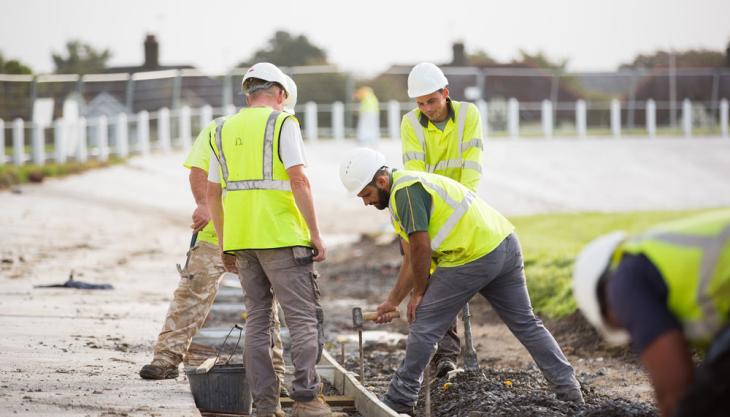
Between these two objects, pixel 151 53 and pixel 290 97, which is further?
pixel 151 53

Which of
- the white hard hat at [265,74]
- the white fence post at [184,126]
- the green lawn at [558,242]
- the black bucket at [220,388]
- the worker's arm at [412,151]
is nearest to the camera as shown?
the white hard hat at [265,74]

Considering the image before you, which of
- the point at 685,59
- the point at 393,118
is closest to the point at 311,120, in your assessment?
the point at 393,118

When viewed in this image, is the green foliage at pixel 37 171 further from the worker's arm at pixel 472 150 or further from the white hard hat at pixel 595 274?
the white hard hat at pixel 595 274

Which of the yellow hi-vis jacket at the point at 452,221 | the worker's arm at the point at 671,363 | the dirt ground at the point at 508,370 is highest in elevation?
the yellow hi-vis jacket at the point at 452,221

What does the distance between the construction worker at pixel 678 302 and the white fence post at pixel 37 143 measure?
24026mm

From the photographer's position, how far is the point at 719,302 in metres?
4.19

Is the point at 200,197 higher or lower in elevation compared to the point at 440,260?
higher

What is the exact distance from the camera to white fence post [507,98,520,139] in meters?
40.5

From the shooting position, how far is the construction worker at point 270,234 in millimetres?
7195

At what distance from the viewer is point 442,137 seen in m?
8.84

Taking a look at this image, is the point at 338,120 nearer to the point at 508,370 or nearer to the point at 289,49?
the point at 508,370

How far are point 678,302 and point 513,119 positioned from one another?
121 ft

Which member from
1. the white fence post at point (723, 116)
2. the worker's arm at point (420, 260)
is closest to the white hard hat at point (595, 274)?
the worker's arm at point (420, 260)

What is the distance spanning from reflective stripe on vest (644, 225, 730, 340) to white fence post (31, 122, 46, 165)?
24.1 m
